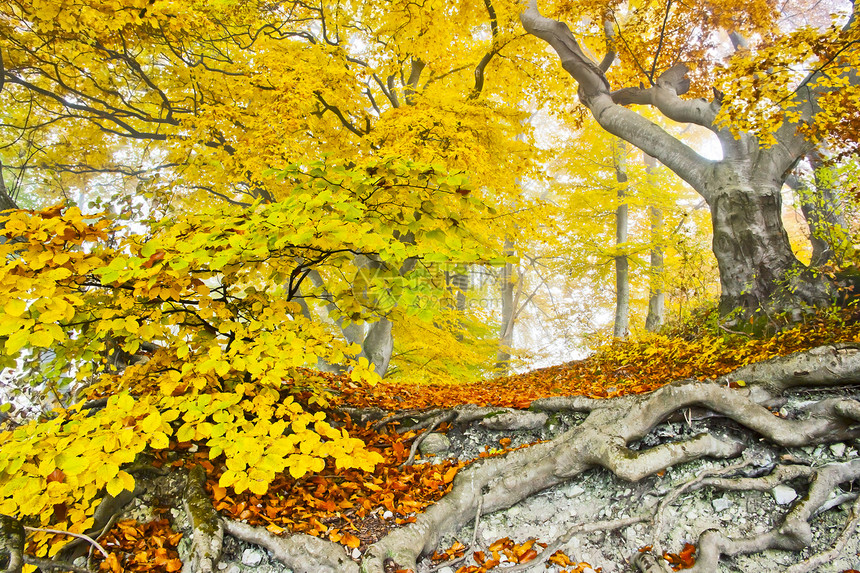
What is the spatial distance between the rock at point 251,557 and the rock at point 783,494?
279 cm

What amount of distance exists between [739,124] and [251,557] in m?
5.08

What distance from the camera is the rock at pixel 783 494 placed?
2.38 meters

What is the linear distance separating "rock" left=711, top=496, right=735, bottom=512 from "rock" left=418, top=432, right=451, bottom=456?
164 centimetres

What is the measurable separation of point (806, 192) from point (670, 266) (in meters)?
5.71

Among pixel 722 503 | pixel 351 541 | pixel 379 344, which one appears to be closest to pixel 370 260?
pixel 379 344

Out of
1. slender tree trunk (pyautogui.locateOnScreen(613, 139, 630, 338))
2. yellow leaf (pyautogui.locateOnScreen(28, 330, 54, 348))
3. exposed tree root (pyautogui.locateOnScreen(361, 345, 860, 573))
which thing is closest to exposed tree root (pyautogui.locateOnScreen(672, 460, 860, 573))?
exposed tree root (pyautogui.locateOnScreen(361, 345, 860, 573))

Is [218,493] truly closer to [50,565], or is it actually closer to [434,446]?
[50,565]

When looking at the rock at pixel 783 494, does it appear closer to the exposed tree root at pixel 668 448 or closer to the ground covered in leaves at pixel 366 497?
the exposed tree root at pixel 668 448

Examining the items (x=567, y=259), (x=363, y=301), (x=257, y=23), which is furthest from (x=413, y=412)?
(x=567, y=259)

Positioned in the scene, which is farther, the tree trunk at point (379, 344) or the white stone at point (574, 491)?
the tree trunk at point (379, 344)

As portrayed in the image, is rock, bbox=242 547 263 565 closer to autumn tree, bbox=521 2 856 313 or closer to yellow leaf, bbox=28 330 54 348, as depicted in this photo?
yellow leaf, bbox=28 330 54 348

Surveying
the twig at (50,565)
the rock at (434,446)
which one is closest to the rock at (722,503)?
the rock at (434,446)

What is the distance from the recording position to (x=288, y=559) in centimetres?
195

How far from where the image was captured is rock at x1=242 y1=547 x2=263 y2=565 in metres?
1.99
